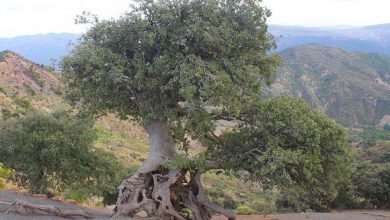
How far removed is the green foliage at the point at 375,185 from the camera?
114 ft

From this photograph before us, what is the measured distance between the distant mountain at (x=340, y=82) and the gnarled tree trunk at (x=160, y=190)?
100m

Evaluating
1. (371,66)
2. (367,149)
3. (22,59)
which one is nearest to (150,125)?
(367,149)

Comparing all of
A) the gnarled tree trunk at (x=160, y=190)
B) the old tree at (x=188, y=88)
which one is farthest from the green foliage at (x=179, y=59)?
the gnarled tree trunk at (x=160, y=190)

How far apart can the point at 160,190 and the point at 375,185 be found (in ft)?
80.0

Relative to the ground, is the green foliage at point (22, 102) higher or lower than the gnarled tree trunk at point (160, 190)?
lower

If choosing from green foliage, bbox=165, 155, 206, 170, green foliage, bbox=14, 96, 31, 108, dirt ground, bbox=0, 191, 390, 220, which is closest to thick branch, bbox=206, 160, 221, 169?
green foliage, bbox=165, 155, 206, 170

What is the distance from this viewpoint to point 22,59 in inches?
3841

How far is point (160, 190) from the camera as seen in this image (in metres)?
15.6

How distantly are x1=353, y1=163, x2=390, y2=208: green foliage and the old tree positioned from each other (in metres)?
22.1

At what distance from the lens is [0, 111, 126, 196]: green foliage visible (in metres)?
23.6

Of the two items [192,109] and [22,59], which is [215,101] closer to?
[192,109]

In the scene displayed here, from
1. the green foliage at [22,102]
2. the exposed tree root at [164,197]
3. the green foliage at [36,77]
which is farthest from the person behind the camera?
the green foliage at [36,77]

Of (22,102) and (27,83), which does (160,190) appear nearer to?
(22,102)

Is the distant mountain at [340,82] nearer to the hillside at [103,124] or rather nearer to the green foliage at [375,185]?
the hillside at [103,124]
